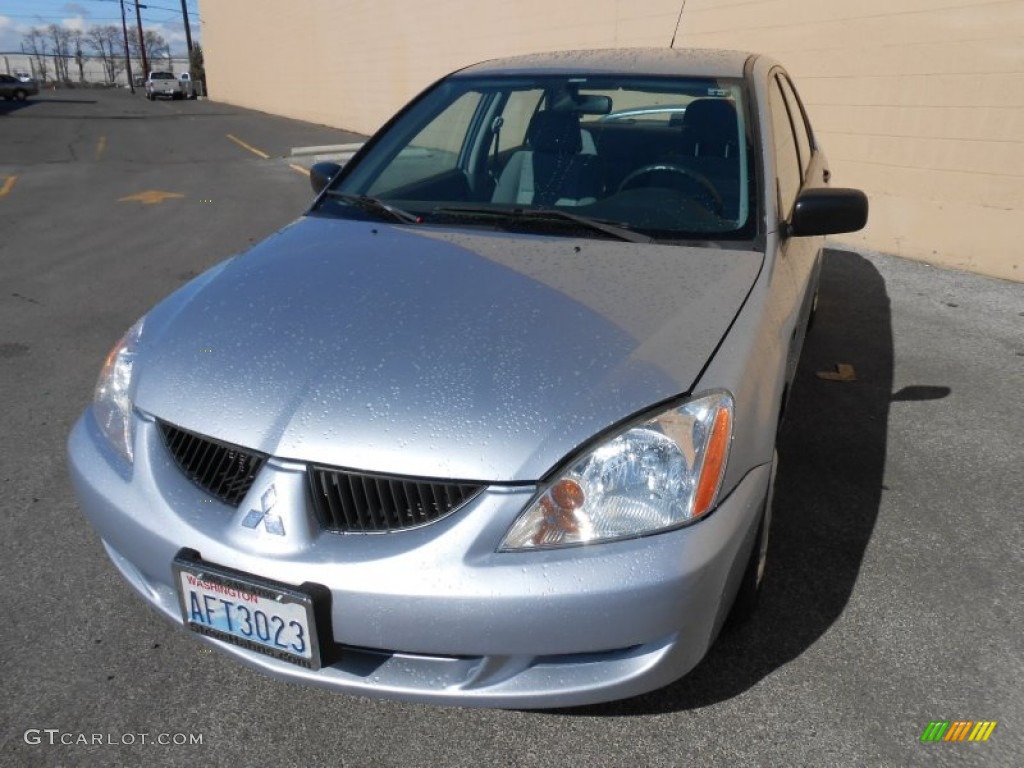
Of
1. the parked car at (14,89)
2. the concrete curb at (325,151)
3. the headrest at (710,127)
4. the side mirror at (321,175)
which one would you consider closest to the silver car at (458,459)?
the headrest at (710,127)

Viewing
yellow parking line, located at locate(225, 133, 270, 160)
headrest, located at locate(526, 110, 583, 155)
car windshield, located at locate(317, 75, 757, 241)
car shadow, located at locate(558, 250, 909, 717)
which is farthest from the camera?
yellow parking line, located at locate(225, 133, 270, 160)

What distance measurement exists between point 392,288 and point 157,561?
0.90m

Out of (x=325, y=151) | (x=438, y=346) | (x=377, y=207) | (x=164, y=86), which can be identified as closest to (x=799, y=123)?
(x=377, y=207)

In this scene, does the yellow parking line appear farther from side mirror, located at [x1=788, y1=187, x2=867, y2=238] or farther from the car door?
side mirror, located at [x1=788, y1=187, x2=867, y2=238]

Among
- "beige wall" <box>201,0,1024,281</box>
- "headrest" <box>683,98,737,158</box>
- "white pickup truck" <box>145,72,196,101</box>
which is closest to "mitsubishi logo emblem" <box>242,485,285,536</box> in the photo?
"headrest" <box>683,98,737,158</box>

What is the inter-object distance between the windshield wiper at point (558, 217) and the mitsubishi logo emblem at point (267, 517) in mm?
1348

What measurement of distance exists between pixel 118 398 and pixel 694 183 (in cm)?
189

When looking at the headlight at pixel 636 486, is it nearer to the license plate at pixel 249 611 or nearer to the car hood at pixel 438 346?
the car hood at pixel 438 346

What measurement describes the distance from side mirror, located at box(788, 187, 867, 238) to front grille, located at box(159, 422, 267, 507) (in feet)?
5.93

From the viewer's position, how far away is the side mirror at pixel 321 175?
3.32 meters

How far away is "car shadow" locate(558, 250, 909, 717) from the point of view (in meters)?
2.20

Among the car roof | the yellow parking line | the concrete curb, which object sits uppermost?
the car roof

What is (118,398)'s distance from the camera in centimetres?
211

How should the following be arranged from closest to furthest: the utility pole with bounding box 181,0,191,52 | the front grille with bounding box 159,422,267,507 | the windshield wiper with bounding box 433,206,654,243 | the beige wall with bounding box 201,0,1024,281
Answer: the front grille with bounding box 159,422,267,507 < the windshield wiper with bounding box 433,206,654,243 < the beige wall with bounding box 201,0,1024,281 < the utility pole with bounding box 181,0,191,52
